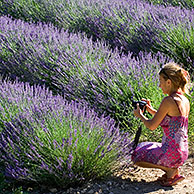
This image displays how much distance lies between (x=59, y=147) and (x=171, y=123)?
29.5 inches

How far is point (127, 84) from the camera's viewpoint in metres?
3.52

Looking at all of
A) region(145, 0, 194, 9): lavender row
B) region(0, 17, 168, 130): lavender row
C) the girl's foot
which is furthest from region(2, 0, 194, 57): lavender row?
the girl's foot

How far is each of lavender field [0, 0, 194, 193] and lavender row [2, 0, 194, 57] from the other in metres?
0.02

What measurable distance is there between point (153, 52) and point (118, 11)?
0.99m

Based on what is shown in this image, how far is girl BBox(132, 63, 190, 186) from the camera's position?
265 cm

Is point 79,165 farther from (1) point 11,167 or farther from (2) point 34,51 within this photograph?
(2) point 34,51

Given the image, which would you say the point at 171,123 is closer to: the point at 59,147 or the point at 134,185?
the point at 134,185

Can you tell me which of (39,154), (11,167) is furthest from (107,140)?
(11,167)

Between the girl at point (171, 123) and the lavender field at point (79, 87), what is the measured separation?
27cm

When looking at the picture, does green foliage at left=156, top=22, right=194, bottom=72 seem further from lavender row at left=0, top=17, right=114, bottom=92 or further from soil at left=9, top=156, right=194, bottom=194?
soil at left=9, top=156, right=194, bottom=194

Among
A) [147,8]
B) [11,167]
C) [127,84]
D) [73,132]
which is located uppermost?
[147,8]

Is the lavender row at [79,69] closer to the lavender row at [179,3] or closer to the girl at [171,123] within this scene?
the girl at [171,123]

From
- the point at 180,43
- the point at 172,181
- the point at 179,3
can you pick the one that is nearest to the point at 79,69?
the point at 180,43

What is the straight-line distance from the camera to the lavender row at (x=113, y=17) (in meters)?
4.90
